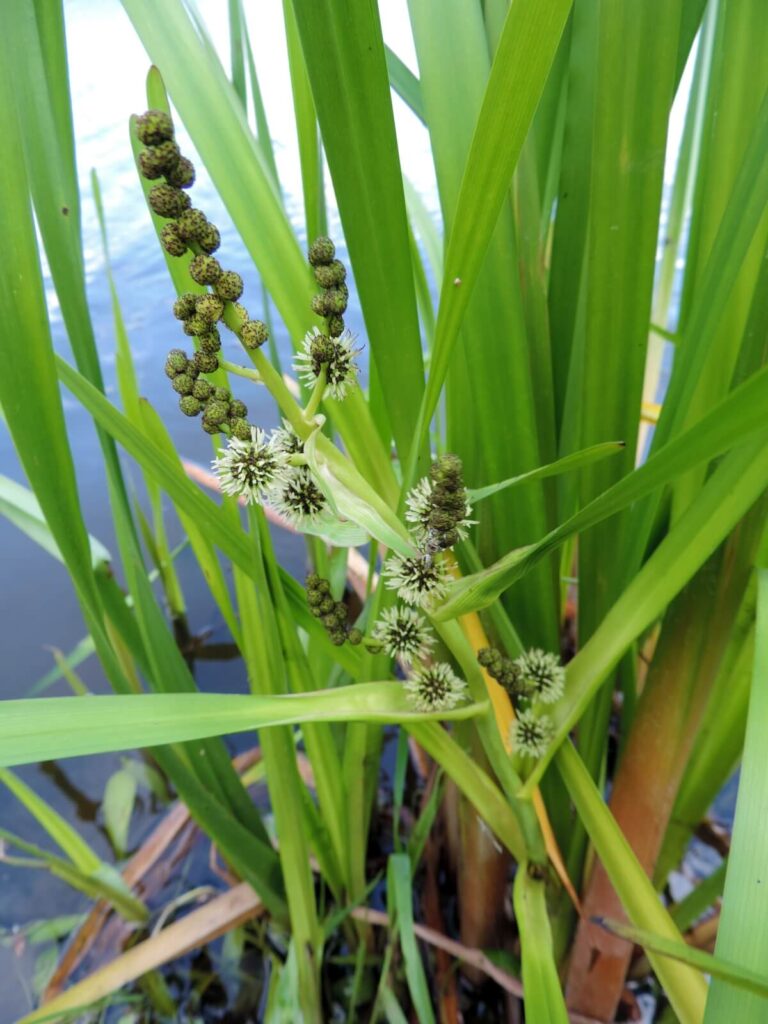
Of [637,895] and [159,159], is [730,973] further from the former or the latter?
[159,159]

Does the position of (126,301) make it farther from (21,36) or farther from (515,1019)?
(515,1019)

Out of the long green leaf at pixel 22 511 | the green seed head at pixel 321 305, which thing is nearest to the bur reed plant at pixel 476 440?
Result: the green seed head at pixel 321 305

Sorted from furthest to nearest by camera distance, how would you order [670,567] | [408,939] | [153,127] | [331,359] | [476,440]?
[408,939] → [476,440] → [670,567] → [331,359] → [153,127]

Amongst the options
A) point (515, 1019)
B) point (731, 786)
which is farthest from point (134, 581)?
point (731, 786)

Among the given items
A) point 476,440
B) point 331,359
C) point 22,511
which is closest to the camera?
point 331,359

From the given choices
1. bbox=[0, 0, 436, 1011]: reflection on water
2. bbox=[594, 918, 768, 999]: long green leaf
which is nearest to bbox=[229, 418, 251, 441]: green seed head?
bbox=[594, 918, 768, 999]: long green leaf

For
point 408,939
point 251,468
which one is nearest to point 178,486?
point 251,468

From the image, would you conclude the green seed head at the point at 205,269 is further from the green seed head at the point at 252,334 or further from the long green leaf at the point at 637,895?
the long green leaf at the point at 637,895
